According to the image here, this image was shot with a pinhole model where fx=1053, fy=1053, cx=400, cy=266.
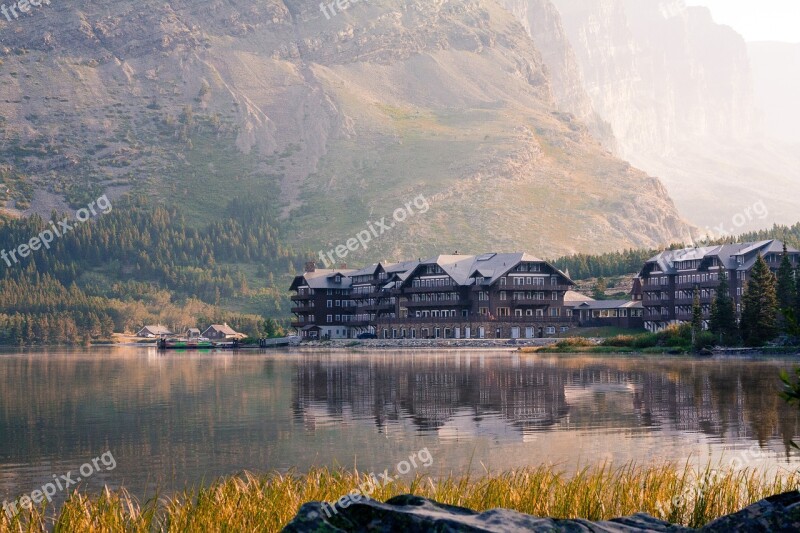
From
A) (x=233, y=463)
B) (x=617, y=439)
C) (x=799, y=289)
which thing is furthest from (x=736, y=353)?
(x=233, y=463)

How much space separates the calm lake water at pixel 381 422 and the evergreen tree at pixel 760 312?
2462cm

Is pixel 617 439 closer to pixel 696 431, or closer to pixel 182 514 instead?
pixel 696 431

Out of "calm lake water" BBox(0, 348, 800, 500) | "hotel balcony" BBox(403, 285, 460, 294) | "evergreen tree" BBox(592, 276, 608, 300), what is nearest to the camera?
"calm lake water" BBox(0, 348, 800, 500)

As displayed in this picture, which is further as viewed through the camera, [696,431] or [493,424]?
[493,424]

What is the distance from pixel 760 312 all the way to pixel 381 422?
217 feet

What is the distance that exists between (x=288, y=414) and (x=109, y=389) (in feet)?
69.7

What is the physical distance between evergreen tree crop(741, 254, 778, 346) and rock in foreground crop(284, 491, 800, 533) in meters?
87.8

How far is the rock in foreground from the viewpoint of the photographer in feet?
38.7

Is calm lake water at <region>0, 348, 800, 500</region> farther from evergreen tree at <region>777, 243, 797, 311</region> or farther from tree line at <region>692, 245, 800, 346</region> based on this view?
evergreen tree at <region>777, 243, 797, 311</region>

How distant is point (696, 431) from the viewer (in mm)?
36406

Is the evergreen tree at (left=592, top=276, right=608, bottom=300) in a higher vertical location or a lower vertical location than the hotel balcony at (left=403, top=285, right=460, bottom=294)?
lower

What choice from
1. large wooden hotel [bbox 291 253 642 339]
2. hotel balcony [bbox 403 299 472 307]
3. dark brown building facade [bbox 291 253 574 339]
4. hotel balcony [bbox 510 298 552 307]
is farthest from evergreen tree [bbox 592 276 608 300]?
hotel balcony [bbox 403 299 472 307]

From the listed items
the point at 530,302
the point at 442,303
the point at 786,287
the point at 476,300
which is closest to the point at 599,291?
the point at 530,302

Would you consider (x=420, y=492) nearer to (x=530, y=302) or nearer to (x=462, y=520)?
(x=462, y=520)
